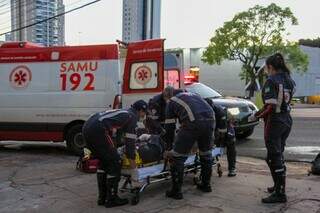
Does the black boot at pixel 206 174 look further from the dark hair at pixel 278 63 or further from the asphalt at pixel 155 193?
the dark hair at pixel 278 63

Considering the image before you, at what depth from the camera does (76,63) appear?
11781 millimetres

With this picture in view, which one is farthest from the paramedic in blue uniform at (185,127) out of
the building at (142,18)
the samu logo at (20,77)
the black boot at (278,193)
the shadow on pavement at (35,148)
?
the building at (142,18)

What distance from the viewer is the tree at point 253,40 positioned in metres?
48.2

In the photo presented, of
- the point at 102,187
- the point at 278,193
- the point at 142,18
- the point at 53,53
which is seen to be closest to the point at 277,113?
the point at 278,193

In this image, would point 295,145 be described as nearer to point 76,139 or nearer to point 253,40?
point 76,139

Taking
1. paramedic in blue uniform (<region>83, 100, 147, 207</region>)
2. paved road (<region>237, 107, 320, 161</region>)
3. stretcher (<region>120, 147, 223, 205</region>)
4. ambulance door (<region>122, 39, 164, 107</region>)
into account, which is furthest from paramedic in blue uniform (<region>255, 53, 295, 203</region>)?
paved road (<region>237, 107, 320, 161</region>)

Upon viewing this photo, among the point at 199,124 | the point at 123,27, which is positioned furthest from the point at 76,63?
the point at 123,27

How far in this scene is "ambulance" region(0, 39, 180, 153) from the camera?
11352 mm

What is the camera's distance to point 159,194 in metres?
7.83

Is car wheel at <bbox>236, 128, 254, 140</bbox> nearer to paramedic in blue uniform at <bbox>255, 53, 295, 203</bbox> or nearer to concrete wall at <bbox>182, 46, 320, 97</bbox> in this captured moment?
paramedic in blue uniform at <bbox>255, 53, 295, 203</bbox>

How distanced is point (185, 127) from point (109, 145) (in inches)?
42.0

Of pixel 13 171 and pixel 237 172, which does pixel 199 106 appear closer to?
pixel 237 172

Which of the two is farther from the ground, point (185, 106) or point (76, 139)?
point (185, 106)

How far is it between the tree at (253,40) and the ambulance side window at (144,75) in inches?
1451
